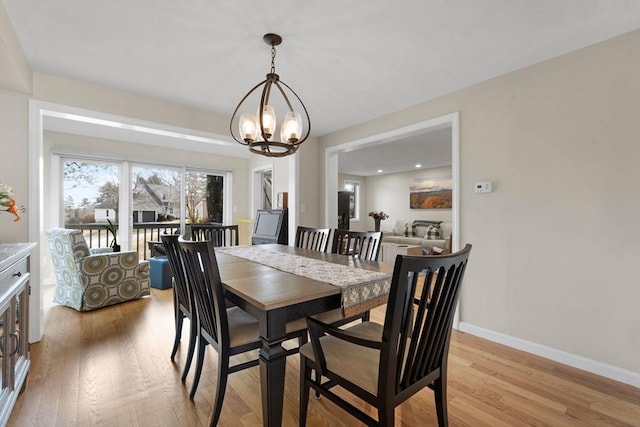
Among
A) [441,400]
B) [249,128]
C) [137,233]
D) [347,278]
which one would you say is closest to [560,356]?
[441,400]

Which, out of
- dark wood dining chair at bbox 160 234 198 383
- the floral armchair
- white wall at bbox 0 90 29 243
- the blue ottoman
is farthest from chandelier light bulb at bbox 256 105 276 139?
the blue ottoman

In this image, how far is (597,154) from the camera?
2029mm

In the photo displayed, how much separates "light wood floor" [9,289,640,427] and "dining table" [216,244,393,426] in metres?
0.53

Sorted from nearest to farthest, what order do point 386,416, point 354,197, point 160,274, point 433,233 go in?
point 386,416
point 160,274
point 433,233
point 354,197

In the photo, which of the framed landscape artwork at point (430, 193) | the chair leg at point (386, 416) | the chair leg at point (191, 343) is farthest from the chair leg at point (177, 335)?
the framed landscape artwork at point (430, 193)

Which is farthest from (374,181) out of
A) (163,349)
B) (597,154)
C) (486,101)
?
(163,349)

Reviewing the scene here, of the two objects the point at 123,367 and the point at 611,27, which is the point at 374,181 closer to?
the point at 611,27

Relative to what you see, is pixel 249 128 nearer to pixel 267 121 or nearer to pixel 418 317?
pixel 267 121

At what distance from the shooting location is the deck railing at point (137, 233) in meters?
4.71

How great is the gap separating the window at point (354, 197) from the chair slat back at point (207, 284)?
756cm

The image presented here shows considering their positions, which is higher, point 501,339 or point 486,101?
point 486,101

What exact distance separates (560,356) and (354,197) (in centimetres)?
712

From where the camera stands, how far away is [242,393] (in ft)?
5.86

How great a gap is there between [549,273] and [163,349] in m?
3.07
